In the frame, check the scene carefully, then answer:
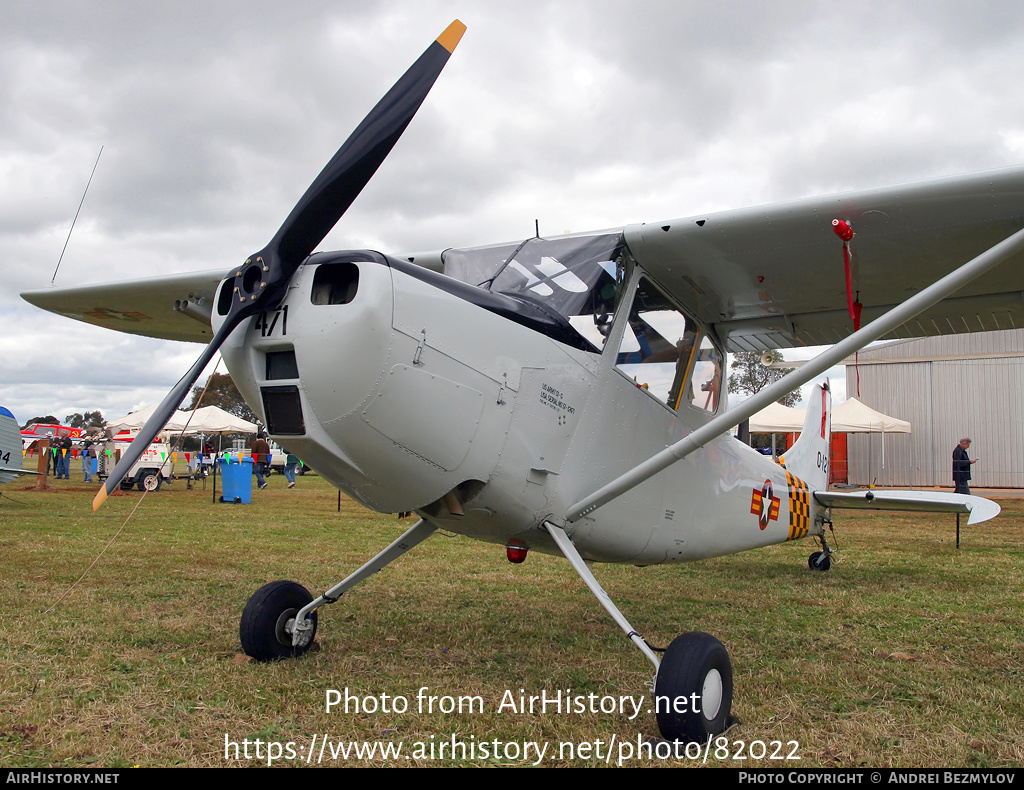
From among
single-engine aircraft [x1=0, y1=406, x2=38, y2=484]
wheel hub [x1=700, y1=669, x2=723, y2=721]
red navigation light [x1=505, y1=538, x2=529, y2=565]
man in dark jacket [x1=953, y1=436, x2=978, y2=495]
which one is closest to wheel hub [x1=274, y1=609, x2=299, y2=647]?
red navigation light [x1=505, y1=538, x2=529, y2=565]

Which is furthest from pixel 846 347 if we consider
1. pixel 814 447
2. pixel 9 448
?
pixel 9 448

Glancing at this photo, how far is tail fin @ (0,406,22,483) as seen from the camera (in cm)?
1361

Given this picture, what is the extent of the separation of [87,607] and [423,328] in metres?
4.01

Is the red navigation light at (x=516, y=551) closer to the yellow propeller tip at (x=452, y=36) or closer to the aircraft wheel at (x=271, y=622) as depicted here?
the aircraft wheel at (x=271, y=622)

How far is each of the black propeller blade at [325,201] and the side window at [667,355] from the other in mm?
1828

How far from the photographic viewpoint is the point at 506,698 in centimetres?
350

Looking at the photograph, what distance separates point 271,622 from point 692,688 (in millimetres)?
2336

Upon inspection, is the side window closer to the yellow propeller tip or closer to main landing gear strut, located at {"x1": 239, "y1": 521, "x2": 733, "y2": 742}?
main landing gear strut, located at {"x1": 239, "y1": 521, "x2": 733, "y2": 742}

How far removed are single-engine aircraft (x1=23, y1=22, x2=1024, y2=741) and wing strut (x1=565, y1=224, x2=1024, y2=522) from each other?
0.01m

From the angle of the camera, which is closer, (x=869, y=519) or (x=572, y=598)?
(x=572, y=598)

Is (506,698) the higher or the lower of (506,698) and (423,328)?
the lower

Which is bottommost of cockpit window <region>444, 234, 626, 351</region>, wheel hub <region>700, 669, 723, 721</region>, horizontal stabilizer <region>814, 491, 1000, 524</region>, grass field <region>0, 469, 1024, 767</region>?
grass field <region>0, 469, 1024, 767</region>

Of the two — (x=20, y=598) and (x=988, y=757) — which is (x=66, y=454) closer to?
(x=20, y=598)
